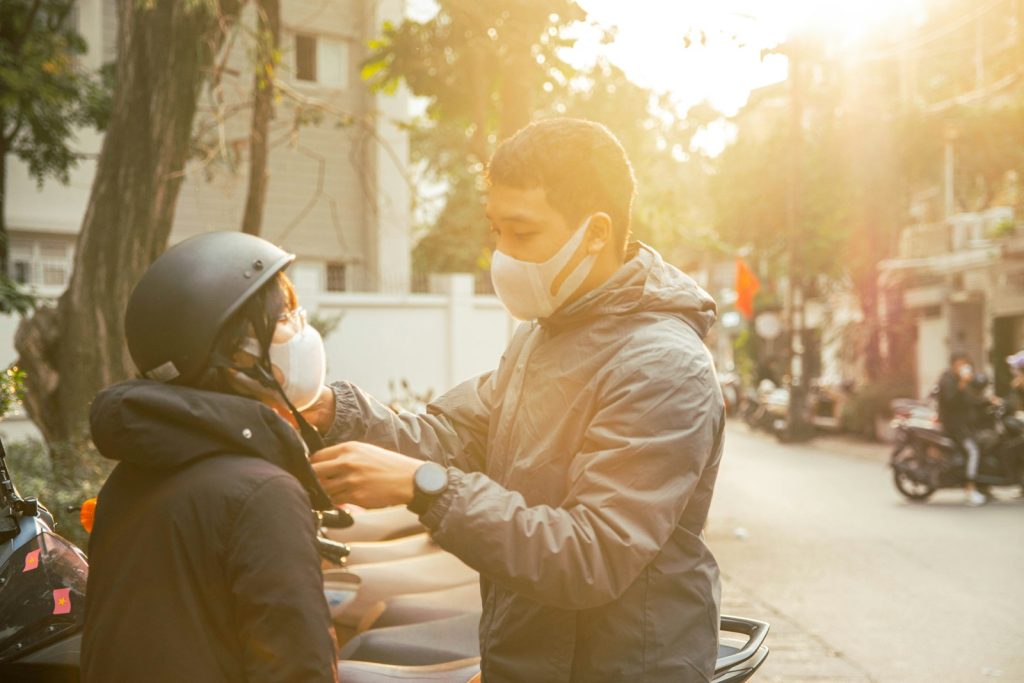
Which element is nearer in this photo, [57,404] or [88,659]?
[88,659]

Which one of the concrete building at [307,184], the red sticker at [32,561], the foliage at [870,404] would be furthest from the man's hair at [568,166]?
the foliage at [870,404]

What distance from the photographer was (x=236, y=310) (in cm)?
195

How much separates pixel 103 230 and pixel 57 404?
4.23 feet

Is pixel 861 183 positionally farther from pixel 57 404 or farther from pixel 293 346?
pixel 293 346

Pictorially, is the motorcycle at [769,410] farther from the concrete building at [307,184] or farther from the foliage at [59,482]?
the foliage at [59,482]

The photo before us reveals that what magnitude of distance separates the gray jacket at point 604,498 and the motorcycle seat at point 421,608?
7.33 ft

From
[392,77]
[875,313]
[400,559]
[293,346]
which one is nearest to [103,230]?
[392,77]

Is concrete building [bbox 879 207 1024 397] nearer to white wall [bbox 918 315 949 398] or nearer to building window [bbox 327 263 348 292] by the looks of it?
white wall [bbox 918 315 949 398]

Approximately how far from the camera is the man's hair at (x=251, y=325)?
195cm

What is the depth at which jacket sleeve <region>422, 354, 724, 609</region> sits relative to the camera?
1.86 m

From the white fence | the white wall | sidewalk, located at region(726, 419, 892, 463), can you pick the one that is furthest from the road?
the white wall

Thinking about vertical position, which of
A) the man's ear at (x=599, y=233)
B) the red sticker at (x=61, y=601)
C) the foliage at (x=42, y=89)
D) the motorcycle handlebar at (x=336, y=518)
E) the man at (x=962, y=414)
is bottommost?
the man at (x=962, y=414)

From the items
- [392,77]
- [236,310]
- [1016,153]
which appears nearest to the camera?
[236,310]

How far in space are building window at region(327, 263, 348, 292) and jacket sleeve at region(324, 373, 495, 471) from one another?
18688 mm
